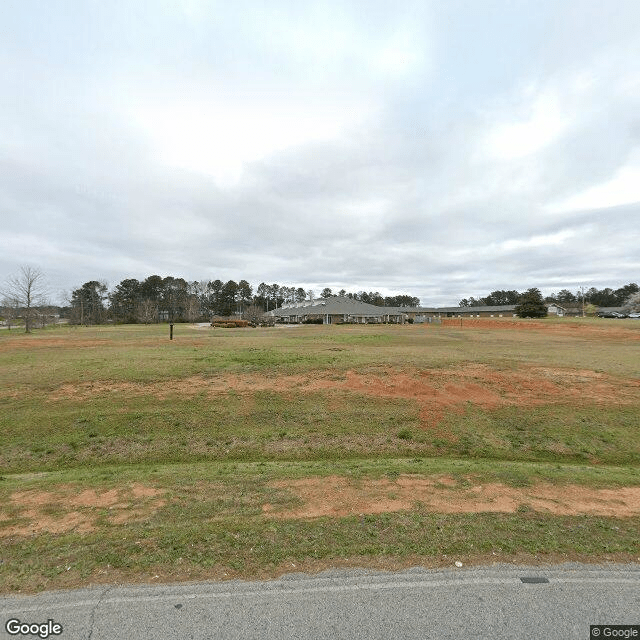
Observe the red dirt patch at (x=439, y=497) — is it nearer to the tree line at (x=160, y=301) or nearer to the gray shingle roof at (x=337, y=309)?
the gray shingle roof at (x=337, y=309)

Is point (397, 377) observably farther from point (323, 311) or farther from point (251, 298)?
point (251, 298)

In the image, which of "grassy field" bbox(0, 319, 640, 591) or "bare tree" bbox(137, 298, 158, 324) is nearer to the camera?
"grassy field" bbox(0, 319, 640, 591)

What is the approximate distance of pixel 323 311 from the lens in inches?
2968

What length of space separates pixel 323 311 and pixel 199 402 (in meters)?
64.3

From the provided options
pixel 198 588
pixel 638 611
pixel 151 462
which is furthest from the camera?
pixel 151 462

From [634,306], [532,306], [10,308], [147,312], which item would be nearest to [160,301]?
[147,312]

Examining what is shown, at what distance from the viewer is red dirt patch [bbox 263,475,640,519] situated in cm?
521

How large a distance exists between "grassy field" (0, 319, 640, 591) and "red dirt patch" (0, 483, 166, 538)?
4 cm

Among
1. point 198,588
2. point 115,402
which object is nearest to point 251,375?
point 115,402

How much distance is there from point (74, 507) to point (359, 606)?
16.0 ft

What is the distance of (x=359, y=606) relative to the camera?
10.2 feet

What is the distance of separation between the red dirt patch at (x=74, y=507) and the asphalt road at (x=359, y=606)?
176cm

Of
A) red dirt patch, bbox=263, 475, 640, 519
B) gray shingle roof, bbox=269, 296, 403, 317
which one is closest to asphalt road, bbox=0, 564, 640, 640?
red dirt patch, bbox=263, 475, 640, 519

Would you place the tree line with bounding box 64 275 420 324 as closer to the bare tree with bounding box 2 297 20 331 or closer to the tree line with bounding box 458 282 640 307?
the bare tree with bounding box 2 297 20 331
